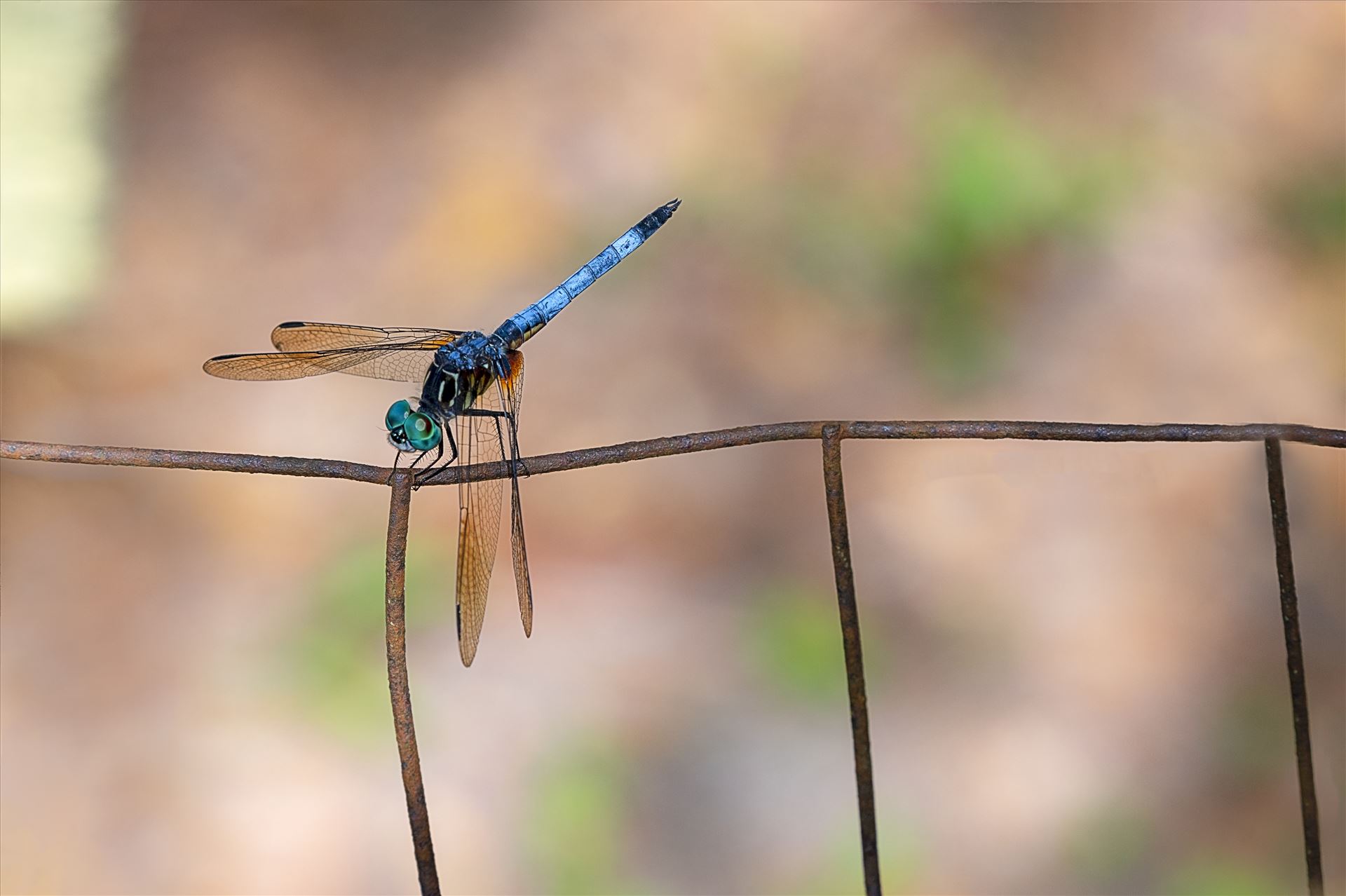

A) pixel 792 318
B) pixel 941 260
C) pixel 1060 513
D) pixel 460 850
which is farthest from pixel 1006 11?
pixel 460 850

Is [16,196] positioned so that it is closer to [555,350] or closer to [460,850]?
[555,350]

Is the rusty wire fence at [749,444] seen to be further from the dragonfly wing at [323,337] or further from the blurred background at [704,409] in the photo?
the blurred background at [704,409]

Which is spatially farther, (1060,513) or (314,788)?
(1060,513)

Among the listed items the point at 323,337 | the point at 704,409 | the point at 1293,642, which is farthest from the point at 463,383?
the point at 704,409

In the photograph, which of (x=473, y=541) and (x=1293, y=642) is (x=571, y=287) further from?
(x=1293, y=642)

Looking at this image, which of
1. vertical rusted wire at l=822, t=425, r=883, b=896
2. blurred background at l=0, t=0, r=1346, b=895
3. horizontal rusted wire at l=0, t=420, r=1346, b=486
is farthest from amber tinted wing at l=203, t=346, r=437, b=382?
blurred background at l=0, t=0, r=1346, b=895

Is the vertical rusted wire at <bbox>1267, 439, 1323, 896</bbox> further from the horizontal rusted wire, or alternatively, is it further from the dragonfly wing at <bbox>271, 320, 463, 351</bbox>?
the dragonfly wing at <bbox>271, 320, 463, 351</bbox>

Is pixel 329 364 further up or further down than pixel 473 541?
further up

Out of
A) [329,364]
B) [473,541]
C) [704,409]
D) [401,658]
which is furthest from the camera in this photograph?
[704,409]
